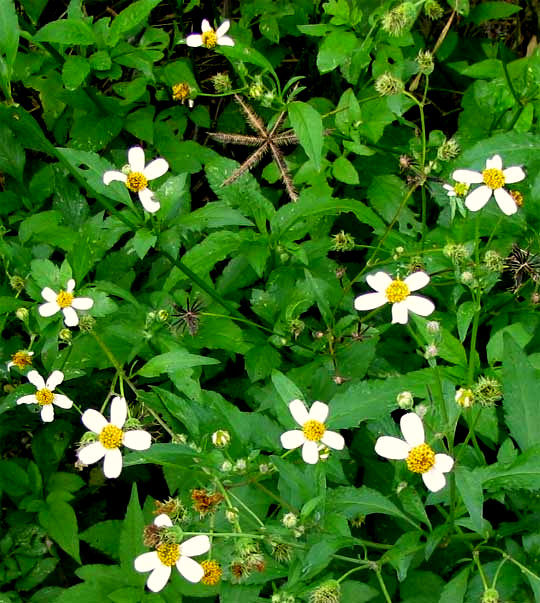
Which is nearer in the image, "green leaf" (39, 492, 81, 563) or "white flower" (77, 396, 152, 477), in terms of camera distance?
"white flower" (77, 396, 152, 477)

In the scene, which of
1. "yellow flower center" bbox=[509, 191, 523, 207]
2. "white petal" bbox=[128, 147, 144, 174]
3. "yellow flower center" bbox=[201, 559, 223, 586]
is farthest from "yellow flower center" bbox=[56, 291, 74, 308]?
"yellow flower center" bbox=[509, 191, 523, 207]

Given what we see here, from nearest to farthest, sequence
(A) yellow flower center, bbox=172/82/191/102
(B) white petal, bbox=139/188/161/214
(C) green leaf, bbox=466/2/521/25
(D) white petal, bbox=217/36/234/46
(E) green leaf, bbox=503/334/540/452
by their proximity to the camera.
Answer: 1. (E) green leaf, bbox=503/334/540/452
2. (B) white petal, bbox=139/188/161/214
3. (D) white petal, bbox=217/36/234/46
4. (A) yellow flower center, bbox=172/82/191/102
5. (C) green leaf, bbox=466/2/521/25

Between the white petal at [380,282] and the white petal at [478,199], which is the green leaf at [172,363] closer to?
the white petal at [380,282]

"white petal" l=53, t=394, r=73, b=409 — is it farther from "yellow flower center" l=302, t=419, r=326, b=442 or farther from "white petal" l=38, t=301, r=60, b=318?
"yellow flower center" l=302, t=419, r=326, b=442

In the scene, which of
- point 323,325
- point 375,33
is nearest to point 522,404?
point 323,325

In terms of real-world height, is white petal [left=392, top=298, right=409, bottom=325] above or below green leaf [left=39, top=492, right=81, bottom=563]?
above

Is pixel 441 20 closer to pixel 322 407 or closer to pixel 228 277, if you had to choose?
pixel 228 277

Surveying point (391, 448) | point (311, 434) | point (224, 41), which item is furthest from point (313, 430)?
point (224, 41)
